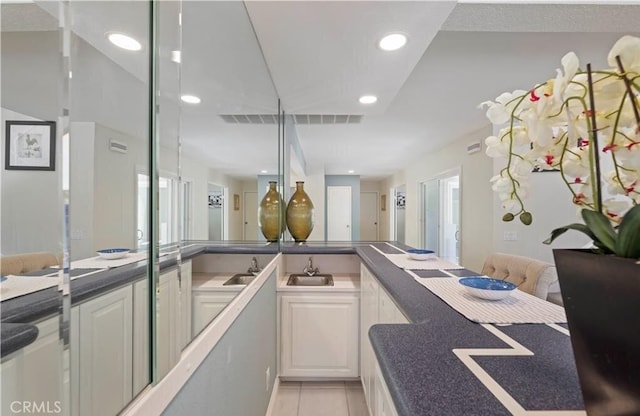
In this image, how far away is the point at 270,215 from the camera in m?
2.29

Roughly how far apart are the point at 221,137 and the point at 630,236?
1387 millimetres

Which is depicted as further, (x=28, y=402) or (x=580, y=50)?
(x=580, y=50)

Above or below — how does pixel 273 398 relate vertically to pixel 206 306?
below

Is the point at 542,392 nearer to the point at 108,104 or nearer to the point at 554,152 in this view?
the point at 554,152

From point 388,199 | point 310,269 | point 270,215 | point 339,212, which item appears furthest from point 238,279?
point 388,199

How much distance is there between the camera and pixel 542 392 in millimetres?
521

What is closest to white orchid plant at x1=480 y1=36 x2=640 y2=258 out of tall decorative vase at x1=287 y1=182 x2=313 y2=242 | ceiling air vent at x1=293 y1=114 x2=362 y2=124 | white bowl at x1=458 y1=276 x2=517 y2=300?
white bowl at x1=458 y1=276 x2=517 y2=300

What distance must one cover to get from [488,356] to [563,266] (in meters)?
0.34

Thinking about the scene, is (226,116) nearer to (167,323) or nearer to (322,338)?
(167,323)

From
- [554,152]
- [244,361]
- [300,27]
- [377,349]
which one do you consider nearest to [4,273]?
[377,349]

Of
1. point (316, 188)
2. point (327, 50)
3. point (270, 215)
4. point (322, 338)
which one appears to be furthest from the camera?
point (316, 188)

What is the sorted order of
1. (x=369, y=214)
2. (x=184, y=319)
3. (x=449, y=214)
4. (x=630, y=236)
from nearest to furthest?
1. (x=630, y=236)
2. (x=184, y=319)
3. (x=449, y=214)
4. (x=369, y=214)

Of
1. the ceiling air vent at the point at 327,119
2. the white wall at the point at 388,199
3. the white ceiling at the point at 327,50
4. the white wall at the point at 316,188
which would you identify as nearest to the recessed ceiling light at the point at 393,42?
the white ceiling at the point at 327,50

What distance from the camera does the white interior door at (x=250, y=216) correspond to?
2.31 m
